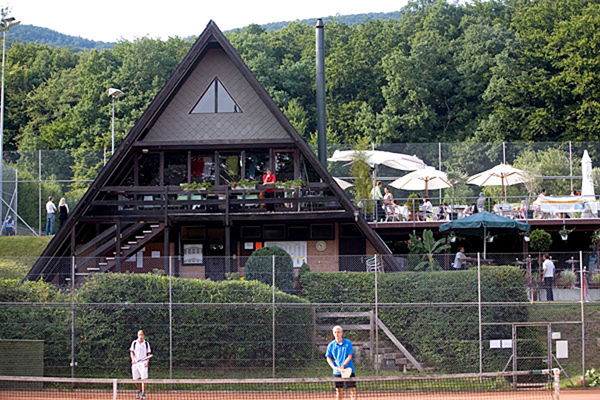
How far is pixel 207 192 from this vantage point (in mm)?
26891

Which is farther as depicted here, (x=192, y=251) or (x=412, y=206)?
(x=412, y=206)

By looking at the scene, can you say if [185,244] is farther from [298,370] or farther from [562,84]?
[562,84]

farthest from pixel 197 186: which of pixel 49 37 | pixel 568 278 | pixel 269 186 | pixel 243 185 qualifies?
pixel 49 37

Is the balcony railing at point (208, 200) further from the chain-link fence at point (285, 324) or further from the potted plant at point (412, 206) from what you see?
the chain-link fence at point (285, 324)

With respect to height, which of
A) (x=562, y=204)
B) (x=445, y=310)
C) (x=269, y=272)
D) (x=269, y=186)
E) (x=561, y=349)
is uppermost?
(x=269, y=186)

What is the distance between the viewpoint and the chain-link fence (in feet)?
67.6

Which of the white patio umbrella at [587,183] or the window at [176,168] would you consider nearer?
the window at [176,168]

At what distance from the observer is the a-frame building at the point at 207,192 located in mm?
26609

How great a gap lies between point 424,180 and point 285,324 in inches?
529

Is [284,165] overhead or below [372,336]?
overhead

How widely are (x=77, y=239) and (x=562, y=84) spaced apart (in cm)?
3570

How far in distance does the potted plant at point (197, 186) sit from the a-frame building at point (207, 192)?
0.10 meters

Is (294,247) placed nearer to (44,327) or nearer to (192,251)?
(192,251)

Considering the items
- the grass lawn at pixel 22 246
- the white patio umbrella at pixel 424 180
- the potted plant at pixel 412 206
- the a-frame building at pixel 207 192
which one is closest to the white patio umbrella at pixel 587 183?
the white patio umbrella at pixel 424 180
